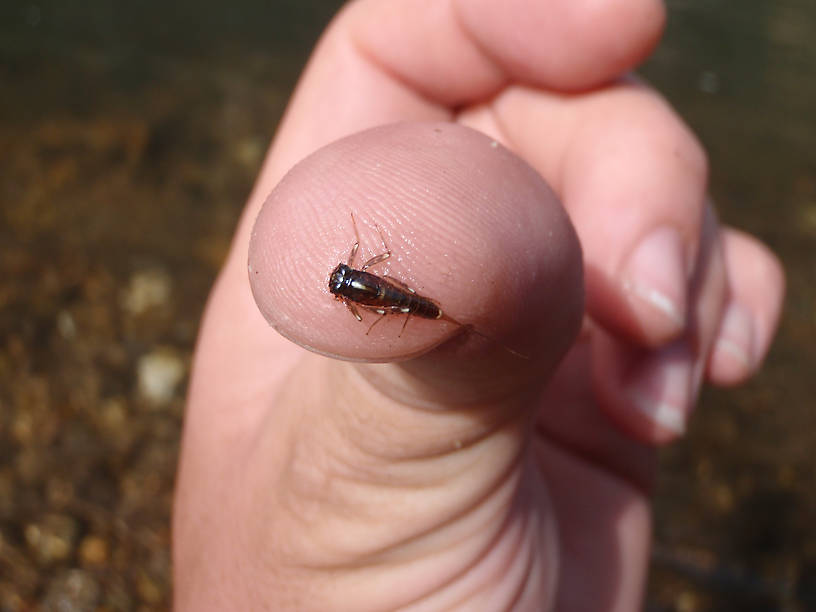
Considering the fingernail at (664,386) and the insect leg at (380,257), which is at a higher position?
the insect leg at (380,257)

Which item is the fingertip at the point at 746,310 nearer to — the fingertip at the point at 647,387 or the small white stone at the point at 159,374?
the fingertip at the point at 647,387

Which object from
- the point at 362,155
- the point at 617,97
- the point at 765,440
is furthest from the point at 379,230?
the point at 765,440

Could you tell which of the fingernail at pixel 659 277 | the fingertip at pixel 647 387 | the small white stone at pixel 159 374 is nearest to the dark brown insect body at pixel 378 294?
the fingernail at pixel 659 277

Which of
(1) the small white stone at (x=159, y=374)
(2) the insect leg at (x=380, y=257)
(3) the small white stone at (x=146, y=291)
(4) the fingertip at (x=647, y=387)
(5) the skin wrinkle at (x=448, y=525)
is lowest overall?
(1) the small white stone at (x=159, y=374)

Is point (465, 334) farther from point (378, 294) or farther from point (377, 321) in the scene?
point (378, 294)

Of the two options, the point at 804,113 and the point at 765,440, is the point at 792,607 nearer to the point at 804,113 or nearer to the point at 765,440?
the point at 765,440

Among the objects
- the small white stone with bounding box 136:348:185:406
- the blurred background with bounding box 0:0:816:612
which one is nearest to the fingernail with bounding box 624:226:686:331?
the blurred background with bounding box 0:0:816:612
